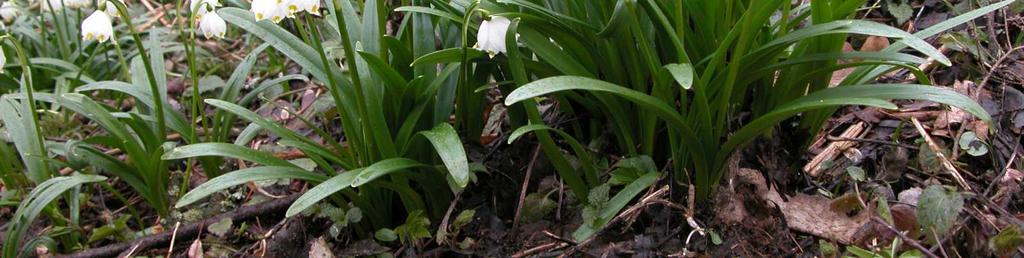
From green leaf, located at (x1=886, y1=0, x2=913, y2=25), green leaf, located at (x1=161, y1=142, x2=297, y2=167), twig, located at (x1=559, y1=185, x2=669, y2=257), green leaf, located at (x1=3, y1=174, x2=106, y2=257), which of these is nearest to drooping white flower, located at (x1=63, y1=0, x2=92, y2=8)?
green leaf, located at (x1=3, y1=174, x2=106, y2=257)

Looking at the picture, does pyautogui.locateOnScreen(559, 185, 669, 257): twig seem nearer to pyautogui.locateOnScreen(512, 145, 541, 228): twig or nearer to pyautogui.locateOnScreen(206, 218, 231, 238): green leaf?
pyautogui.locateOnScreen(512, 145, 541, 228): twig

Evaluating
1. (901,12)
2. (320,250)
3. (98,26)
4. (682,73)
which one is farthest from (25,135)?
(901,12)

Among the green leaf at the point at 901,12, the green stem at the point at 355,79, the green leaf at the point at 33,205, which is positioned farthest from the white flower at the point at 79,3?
the green leaf at the point at 901,12

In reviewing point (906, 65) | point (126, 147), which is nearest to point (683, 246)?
point (906, 65)

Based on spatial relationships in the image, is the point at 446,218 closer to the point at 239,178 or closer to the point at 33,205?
the point at 239,178

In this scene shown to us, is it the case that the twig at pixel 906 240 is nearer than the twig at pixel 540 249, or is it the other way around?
the twig at pixel 906 240

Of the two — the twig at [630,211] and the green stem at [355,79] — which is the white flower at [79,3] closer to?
the green stem at [355,79]

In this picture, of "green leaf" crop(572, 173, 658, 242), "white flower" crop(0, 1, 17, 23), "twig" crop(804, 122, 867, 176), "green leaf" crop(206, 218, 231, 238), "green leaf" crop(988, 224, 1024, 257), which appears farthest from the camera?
"white flower" crop(0, 1, 17, 23)
